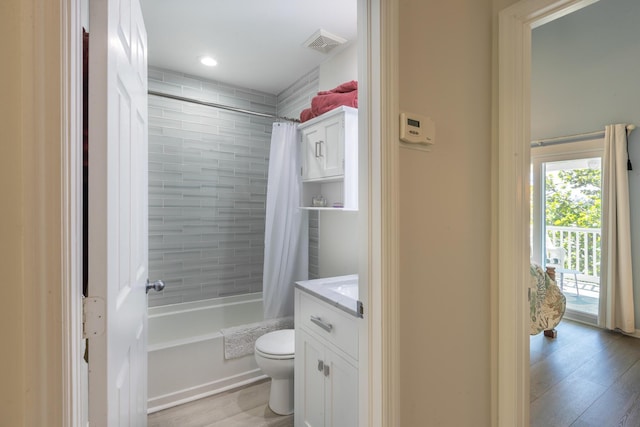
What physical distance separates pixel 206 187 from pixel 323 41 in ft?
5.63

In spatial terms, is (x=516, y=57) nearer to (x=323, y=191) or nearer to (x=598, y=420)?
(x=323, y=191)

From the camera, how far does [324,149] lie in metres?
2.07

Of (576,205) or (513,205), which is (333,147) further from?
(576,205)

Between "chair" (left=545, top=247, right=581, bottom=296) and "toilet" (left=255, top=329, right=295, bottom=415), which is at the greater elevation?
"chair" (left=545, top=247, right=581, bottom=296)

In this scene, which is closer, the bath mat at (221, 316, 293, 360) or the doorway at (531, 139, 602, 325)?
the bath mat at (221, 316, 293, 360)

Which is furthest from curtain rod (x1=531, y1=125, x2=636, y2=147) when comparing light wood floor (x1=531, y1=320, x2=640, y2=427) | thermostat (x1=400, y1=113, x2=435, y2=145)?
thermostat (x1=400, y1=113, x2=435, y2=145)

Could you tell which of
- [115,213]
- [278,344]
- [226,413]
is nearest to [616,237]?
[278,344]

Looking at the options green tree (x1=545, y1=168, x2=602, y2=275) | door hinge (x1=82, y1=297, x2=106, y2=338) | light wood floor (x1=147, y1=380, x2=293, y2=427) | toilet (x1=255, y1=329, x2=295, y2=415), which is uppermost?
green tree (x1=545, y1=168, x2=602, y2=275)

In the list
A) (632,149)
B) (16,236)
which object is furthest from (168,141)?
(632,149)

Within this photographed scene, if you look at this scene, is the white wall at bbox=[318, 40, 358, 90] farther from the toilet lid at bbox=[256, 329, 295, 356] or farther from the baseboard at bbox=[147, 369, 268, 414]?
the baseboard at bbox=[147, 369, 268, 414]

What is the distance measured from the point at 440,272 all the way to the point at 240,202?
2.48m

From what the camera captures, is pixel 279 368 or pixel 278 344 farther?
pixel 278 344

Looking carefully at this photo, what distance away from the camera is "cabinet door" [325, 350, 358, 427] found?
128 cm

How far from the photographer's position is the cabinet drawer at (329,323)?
1.29m
